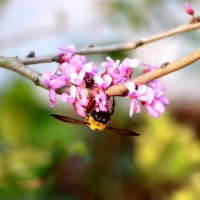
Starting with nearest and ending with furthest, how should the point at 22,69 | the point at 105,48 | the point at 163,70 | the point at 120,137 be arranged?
the point at 163,70 → the point at 22,69 → the point at 105,48 → the point at 120,137

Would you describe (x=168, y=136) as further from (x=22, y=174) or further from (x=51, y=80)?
(x=51, y=80)

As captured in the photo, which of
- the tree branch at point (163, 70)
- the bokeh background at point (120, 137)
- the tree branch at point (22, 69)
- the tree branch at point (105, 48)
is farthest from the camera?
the bokeh background at point (120, 137)

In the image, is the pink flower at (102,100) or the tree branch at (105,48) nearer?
the pink flower at (102,100)

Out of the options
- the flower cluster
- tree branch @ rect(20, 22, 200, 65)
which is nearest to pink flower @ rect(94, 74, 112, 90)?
the flower cluster

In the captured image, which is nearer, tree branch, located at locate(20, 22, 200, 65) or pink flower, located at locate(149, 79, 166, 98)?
pink flower, located at locate(149, 79, 166, 98)

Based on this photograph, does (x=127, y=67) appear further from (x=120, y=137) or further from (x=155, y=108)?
(x=120, y=137)

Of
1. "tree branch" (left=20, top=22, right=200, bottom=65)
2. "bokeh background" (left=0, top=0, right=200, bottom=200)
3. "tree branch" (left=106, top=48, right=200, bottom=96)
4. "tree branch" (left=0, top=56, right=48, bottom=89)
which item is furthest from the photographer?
"bokeh background" (left=0, top=0, right=200, bottom=200)

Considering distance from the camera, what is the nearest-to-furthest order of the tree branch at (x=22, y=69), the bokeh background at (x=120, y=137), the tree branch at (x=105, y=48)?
1. the tree branch at (x=22, y=69)
2. the tree branch at (x=105, y=48)
3. the bokeh background at (x=120, y=137)

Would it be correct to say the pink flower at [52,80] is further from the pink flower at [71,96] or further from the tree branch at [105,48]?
the tree branch at [105,48]

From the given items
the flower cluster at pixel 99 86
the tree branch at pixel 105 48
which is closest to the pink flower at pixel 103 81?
the flower cluster at pixel 99 86

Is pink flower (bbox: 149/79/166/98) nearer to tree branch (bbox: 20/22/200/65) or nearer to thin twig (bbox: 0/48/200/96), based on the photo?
thin twig (bbox: 0/48/200/96)

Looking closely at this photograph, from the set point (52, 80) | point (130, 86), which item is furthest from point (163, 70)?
point (52, 80)
